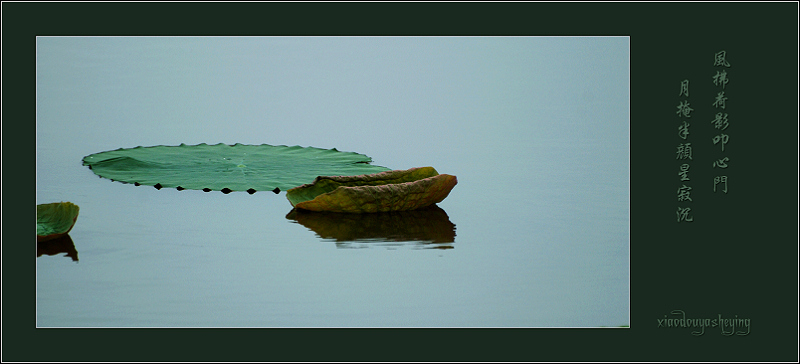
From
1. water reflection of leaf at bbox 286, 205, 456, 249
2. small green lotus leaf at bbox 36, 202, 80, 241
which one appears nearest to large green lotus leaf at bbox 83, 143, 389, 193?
water reflection of leaf at bbox 286, 205, 456, 249

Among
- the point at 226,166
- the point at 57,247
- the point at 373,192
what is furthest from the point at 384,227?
the point at 226,166

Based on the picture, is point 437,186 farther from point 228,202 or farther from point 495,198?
point 228,202

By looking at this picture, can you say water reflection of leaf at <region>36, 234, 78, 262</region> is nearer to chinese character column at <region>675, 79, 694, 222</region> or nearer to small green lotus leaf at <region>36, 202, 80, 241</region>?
small green lotus leaf at <region>36, 202, 80, 241</region>

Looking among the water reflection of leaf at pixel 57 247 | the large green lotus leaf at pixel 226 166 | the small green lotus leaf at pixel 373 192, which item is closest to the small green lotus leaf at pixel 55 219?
the water reflection of leaf at pixel 57 247

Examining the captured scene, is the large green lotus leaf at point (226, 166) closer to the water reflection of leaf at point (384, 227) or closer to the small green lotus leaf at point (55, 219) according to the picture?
the water reflection of leaf at point (384, 227)

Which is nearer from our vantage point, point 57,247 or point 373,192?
point 57,247

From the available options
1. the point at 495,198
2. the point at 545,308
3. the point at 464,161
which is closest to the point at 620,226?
the point at 495,198

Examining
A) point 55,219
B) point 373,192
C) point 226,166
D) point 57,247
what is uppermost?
point 226,166

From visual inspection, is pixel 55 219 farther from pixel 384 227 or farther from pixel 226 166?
pixel 226 166
